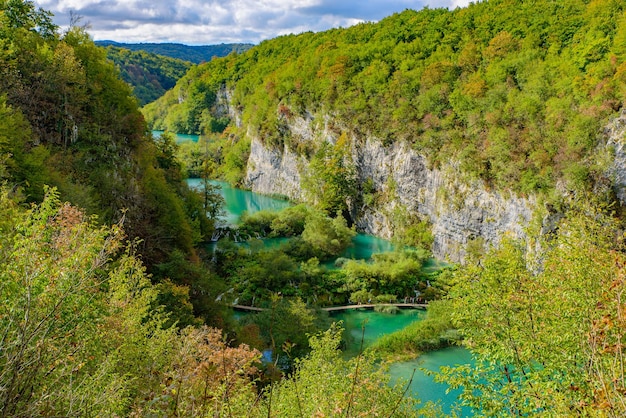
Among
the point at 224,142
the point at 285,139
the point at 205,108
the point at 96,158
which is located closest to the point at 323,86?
the point at 285,139

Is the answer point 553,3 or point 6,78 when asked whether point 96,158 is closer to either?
point 6,78

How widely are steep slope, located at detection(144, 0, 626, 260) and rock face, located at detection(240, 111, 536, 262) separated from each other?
114mm

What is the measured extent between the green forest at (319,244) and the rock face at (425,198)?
1.28 metres

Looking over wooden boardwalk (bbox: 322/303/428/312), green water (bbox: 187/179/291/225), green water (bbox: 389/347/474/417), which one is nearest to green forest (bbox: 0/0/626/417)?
wooden boardwalk (bbox: 322/303/428/312)

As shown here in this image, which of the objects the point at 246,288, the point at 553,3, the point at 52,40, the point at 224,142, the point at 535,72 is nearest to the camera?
the point at 52,40

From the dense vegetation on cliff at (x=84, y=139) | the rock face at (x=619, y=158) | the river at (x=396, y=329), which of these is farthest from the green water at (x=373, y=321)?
the rock face at (x=619, y=158)

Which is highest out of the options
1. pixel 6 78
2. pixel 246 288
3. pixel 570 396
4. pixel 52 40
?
pixel 52 40

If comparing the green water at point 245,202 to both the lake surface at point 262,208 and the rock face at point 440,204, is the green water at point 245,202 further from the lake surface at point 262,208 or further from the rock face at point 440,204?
the rock face at point 440,204

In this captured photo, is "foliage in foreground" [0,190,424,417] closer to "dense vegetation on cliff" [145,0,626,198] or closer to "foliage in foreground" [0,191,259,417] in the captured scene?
"foliage in foreground" [0,191,259,417]

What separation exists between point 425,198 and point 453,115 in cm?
737

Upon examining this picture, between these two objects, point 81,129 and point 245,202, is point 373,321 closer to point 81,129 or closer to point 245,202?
point 81,129

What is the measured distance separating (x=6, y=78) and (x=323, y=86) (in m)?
35.4

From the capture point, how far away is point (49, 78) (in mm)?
21500

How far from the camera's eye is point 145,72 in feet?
425
